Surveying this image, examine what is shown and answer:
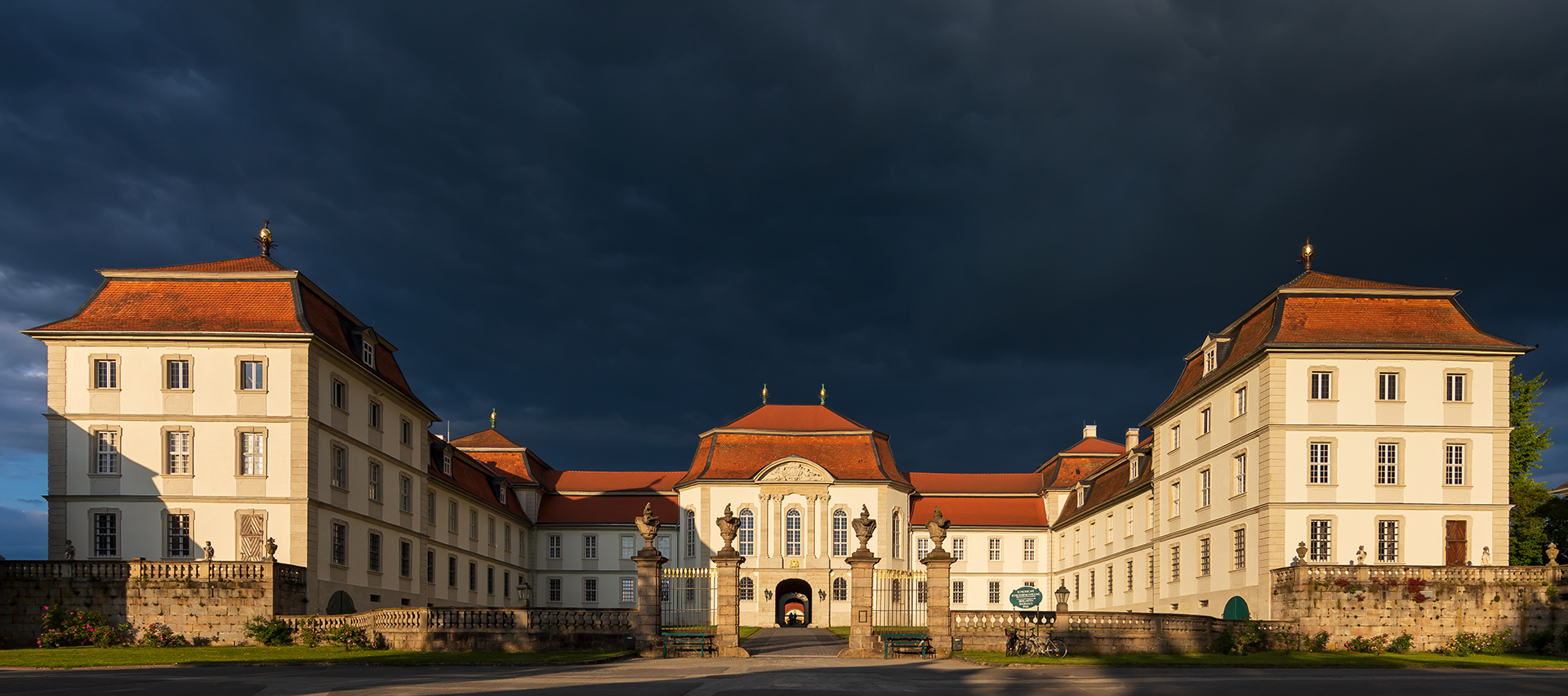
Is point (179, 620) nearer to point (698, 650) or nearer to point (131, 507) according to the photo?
point (131, 507)

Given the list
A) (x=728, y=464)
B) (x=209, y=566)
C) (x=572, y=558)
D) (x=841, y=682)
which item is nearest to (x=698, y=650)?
(x=841, y=682)

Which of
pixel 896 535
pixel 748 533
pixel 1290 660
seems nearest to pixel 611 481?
pixel 748 533

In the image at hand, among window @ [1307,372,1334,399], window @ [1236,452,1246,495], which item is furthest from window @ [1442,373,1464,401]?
window @ [1236,452,1246,495]

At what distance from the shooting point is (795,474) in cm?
6450

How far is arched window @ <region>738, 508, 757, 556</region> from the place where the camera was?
6388cm

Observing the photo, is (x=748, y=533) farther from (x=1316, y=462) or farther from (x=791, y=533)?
(x=1316, y=462)

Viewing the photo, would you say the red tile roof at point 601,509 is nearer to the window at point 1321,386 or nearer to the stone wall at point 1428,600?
the window at point 1321,386

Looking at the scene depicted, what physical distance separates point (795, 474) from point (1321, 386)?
31.3 metres

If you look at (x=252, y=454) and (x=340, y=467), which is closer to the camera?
(x=252, y=454)

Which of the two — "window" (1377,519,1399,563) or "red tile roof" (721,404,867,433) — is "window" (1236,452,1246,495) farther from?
"red tile roof" (721,404,867,433)

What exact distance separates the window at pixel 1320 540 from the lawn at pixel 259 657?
76.8 ft

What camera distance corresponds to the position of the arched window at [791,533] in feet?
210

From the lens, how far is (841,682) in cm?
2133

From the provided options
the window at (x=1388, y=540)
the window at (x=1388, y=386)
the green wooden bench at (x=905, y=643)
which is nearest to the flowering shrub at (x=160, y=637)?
the green wooden bench at (x=905, y=643)
